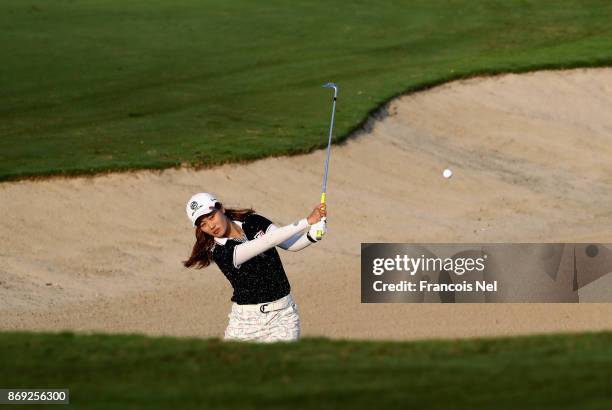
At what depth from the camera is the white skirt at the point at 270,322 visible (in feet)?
39.5

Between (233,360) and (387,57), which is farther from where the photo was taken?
(387,57)

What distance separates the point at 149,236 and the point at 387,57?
41.2 feet

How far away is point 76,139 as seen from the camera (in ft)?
77.5

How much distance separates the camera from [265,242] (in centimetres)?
1168

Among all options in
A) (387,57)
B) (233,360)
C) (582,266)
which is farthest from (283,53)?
(233,360)

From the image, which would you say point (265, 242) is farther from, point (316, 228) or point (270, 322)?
point (270, 322)

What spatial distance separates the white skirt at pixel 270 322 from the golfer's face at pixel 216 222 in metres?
0.71

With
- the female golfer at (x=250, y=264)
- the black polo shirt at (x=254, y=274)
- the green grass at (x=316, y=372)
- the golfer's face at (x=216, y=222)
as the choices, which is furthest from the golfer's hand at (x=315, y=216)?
the green grass at (x=316, y=372)

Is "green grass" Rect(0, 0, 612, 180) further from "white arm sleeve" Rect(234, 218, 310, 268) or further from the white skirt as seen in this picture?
"white arm sleeve" Rect(234, 218, 310, 268)

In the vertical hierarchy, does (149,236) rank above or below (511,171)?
below

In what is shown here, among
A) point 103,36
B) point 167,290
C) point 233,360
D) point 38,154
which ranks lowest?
point 233,360

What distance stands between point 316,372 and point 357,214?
11883 mm

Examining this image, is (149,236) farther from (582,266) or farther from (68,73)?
(68,73)

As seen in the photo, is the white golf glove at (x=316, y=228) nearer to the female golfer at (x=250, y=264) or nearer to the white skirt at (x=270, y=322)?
the female golfer at (x=250, y=264)
